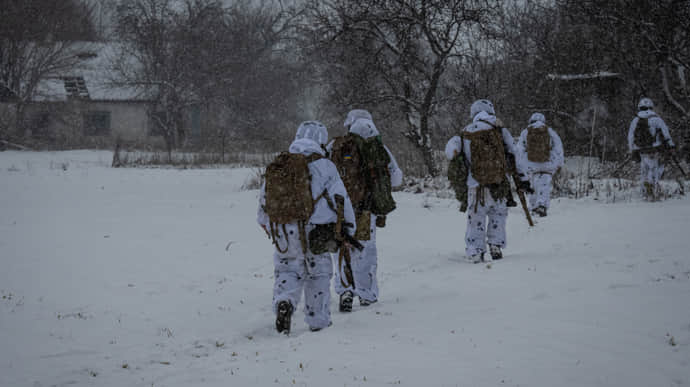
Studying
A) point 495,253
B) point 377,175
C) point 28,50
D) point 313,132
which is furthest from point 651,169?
point 28,50

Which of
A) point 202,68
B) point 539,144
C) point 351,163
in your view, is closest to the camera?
point 351,163

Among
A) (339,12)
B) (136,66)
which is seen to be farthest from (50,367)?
(136,66)

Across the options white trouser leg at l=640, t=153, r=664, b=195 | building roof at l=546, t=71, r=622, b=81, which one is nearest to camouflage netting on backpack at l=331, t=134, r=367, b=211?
white trouser leg at l=640, t=153, r=664, b=195

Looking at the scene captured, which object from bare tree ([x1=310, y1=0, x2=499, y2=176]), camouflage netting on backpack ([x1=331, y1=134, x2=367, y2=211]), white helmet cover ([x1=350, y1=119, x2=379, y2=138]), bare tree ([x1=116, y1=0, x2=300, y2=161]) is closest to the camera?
camouflage netting on backpack ([x1=331, y1=134, x2=367, y2=211])

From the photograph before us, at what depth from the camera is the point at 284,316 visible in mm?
4723

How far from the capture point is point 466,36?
15234mm

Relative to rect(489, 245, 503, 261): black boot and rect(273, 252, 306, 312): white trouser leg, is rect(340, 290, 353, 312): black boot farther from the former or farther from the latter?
rect(489, 245, 503, 261): black boot

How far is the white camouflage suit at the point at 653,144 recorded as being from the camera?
10.7m

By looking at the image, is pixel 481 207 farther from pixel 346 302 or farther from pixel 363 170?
pixel 346 302

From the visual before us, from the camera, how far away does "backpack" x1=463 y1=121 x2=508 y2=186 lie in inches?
277

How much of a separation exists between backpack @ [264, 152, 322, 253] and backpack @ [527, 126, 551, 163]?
7033 mm

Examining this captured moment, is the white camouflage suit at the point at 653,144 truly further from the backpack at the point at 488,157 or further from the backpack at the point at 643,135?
the backpack at the point at 488,157

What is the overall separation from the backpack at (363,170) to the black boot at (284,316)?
1482mm

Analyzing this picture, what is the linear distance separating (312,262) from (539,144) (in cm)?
710
